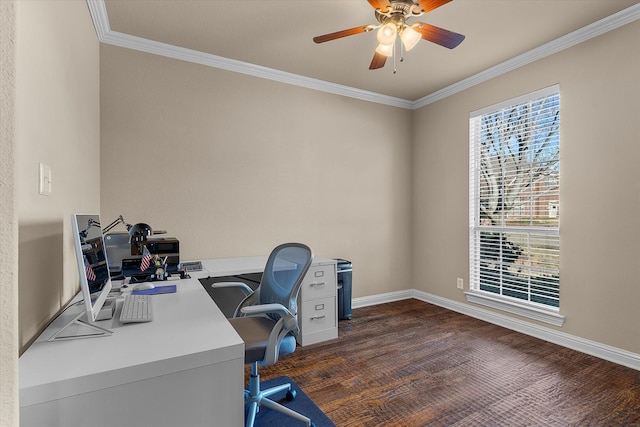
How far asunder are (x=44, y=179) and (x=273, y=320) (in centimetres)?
133

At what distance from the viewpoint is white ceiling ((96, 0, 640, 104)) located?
238cm

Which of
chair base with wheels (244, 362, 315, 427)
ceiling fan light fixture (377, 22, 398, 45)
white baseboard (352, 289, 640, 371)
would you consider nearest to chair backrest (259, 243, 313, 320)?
chair base with wheels (244, 362, 315, 427)

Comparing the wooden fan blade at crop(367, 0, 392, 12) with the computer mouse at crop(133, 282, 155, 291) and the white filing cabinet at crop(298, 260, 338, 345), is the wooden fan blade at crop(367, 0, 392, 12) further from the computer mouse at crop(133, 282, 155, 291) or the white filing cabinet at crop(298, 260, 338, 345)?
the computer mouse at crop(133, 282, 155, 291)

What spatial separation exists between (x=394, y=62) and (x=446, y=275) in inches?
101

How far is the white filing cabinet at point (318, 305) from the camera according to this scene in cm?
294

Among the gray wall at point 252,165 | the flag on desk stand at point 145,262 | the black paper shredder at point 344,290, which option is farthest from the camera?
the black paper shredder at point 344,290

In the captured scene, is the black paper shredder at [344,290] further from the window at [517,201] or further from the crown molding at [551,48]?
the crown molding at [551,48]

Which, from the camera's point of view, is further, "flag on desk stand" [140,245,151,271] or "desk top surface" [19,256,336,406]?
"flag on desk stand" [140,245,151,271]

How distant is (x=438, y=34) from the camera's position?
6.99 ft

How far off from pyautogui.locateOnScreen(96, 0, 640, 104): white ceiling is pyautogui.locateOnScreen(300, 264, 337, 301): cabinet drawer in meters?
2.06

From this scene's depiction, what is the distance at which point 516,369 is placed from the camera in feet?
8.20

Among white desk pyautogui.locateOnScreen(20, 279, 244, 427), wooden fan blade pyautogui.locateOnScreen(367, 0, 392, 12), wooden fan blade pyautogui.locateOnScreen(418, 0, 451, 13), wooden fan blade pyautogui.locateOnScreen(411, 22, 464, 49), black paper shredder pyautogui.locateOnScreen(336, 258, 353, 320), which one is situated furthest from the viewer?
black paper shredder pyautogui.locateOnScreen(336, 258, 353, 320)

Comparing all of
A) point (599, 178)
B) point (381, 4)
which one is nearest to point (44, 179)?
point (381, 4)

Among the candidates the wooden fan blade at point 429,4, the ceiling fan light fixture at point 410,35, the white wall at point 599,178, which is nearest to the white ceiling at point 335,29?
the white wall at point 599,178
